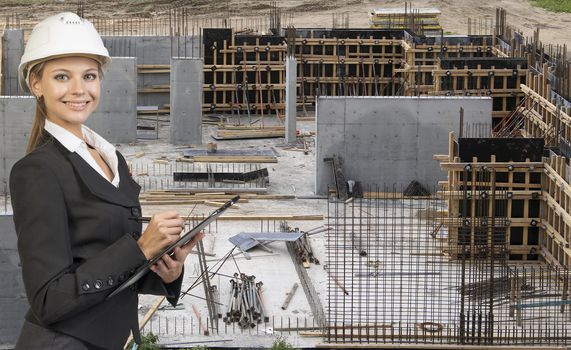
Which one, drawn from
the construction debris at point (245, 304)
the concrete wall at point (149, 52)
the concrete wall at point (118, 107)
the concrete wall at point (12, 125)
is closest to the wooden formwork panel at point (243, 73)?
the concrete wall at point (149, 52)

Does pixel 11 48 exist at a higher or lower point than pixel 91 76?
lower

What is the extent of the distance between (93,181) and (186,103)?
2563 centimetres

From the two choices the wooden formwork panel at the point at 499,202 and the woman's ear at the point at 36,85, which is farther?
the wooden formwork panel at the point at 499,202

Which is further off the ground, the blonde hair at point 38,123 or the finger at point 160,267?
the blonde hair at point 38,123

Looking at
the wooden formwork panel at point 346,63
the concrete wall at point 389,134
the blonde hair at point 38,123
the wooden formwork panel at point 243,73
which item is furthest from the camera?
the wooden formwork panel at point 346,63

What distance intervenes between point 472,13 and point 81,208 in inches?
1783

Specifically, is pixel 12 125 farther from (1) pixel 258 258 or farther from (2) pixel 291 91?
(1) pixel 258 258

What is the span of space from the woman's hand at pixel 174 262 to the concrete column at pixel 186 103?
25433mm

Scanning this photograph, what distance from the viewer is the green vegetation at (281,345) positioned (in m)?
14.9

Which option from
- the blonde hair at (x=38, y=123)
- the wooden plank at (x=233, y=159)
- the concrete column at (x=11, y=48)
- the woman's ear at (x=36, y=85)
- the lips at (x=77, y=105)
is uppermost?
the woman's ear at (x=36, y=85)

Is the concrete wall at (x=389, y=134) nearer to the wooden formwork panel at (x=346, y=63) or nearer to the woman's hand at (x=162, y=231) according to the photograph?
the wooden formwork panel at (x=346, y=63)

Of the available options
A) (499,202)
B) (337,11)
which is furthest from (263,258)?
(337,11)

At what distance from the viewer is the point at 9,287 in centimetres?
1541

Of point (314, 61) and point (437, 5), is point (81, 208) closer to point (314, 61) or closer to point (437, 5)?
point (314, 61)
